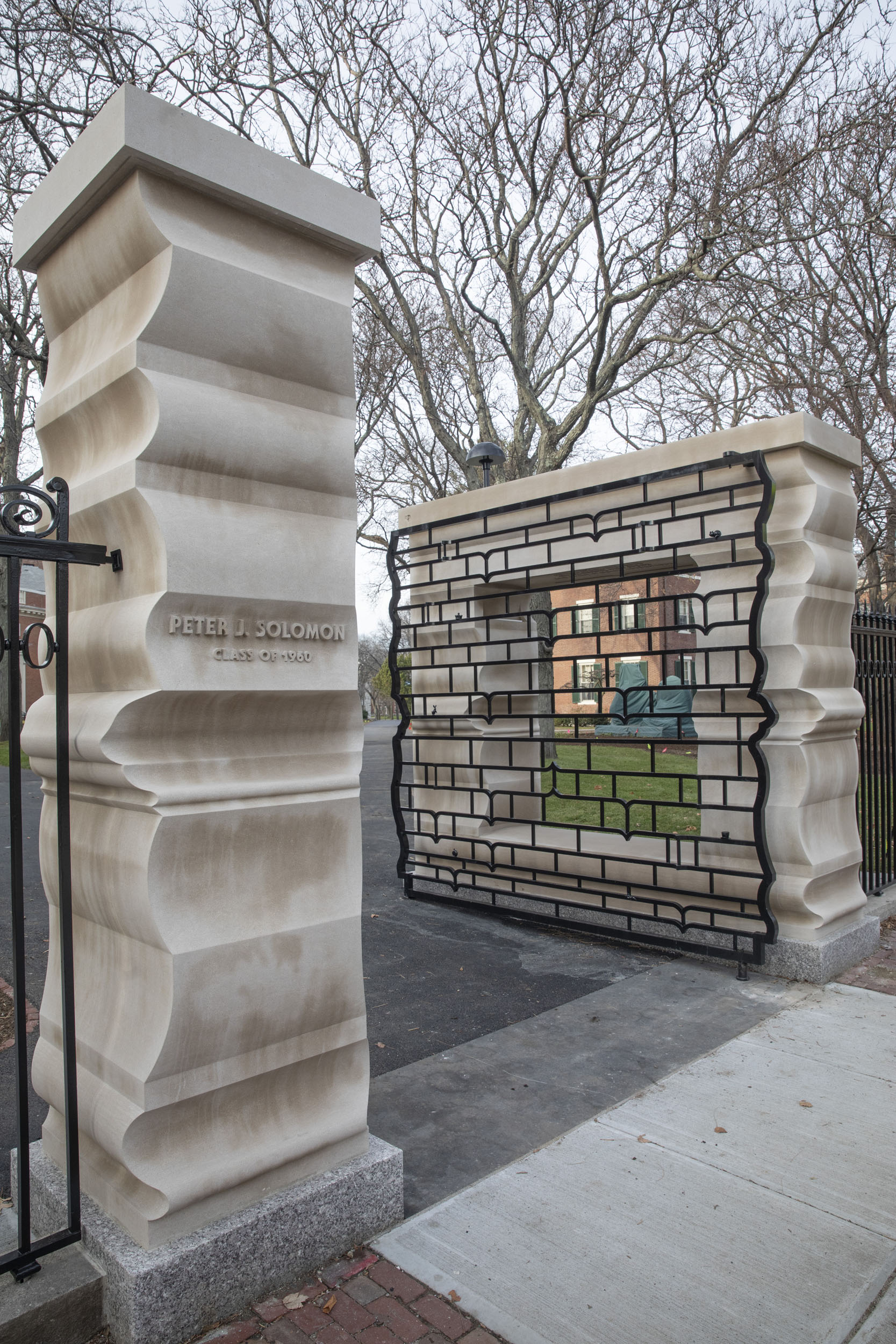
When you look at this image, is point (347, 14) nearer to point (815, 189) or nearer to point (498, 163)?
point (498, 163)

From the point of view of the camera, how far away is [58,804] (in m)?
2.58

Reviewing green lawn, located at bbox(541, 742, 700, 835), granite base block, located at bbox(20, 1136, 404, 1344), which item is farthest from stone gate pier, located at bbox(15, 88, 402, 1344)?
green lawn, located at bbox(541, 742, 700, 835)

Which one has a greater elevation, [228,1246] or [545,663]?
[545,663]

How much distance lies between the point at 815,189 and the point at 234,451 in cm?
1315

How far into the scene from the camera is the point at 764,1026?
4648mm

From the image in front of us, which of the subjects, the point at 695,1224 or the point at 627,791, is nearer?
the point at 695,1224

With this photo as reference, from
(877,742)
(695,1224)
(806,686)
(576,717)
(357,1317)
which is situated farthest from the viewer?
(877,742)

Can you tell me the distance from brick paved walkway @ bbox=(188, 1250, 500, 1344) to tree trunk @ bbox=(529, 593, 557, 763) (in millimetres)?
3697

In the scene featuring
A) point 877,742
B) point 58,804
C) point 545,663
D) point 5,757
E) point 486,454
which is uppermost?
point 486,454

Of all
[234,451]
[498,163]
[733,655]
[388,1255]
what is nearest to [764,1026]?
[733,655]

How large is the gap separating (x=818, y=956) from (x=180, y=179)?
5264mm

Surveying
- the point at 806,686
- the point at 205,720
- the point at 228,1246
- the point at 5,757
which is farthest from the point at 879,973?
the point at 5,757

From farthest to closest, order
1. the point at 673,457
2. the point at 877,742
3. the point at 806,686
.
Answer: the point at 877,742 → the point at 673,457 → the point at 806,686

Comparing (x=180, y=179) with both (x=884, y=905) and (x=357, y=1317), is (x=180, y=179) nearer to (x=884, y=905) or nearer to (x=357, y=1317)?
(x=357, y=1317)
